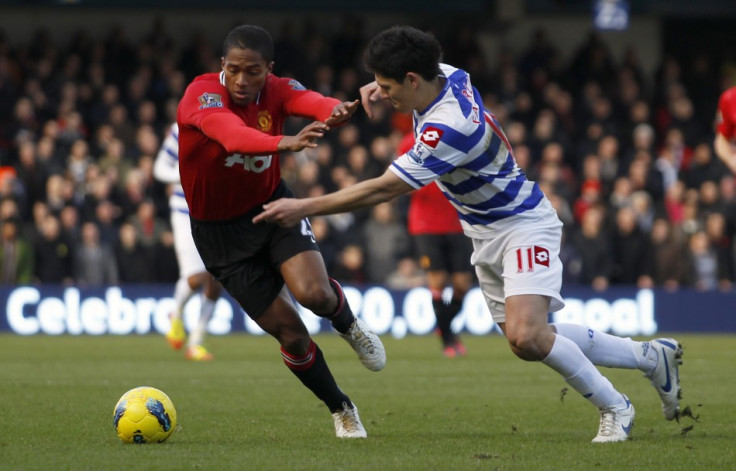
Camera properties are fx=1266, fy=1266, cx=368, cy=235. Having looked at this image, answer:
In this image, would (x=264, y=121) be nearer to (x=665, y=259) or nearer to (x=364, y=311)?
(x=364, y=311)

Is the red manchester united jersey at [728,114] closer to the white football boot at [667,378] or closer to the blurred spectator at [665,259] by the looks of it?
the white football boot at [667,378]

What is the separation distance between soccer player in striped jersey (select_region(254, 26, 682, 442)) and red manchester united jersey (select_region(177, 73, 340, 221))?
1.44ft

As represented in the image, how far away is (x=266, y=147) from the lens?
250 inches

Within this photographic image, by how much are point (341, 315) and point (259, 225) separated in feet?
2.27

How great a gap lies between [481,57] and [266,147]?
17.5 metres

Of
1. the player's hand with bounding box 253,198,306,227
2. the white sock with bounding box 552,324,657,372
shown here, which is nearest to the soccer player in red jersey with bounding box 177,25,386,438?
the player's hand with bounding box 253,198,306,227

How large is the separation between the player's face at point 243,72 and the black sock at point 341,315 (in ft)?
3.89

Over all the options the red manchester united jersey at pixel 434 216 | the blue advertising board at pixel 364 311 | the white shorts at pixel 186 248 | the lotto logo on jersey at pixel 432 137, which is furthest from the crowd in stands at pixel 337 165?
the lotto logo on jersey at pixel 432 137

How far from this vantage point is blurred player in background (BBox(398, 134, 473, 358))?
1312cm

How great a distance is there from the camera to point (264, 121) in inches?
280

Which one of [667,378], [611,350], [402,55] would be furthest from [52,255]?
[402,55]

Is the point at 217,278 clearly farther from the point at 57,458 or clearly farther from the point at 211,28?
the point at 211,28

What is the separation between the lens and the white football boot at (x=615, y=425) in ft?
22.3

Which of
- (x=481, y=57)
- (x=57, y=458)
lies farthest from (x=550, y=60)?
(x=57, y=458)
